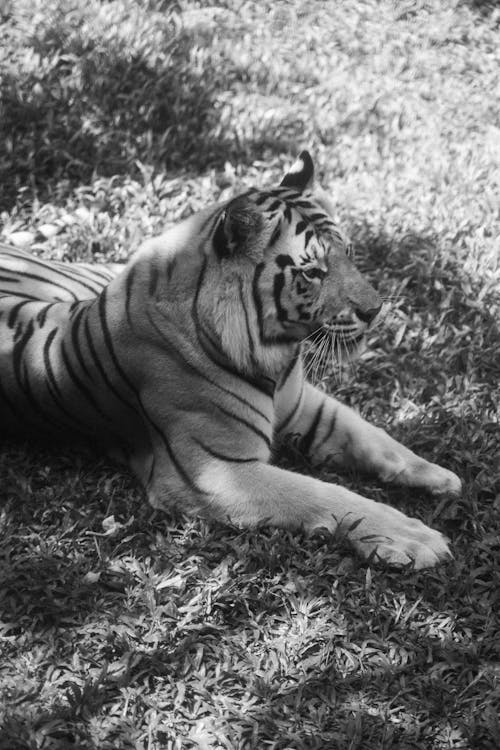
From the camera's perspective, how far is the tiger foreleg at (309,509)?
314cm

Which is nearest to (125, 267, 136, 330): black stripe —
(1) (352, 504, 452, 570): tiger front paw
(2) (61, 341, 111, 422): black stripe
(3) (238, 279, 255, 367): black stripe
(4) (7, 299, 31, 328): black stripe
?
(2) (61, 341, 111, 422): black stripe

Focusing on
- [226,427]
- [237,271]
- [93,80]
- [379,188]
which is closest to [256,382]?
[226,427]

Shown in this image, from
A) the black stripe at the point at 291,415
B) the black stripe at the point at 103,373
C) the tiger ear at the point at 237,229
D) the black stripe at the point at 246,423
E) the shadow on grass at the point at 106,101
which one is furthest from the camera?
the shadow on grass at the point at 106,101

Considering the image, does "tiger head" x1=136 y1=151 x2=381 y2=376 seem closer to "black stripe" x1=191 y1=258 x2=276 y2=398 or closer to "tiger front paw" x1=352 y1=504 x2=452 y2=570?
"black stripe" x1=191 y1=258 x2=276 y2=398

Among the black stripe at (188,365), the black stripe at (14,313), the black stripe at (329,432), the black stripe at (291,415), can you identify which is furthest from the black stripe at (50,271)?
the black stripe at (329,432)

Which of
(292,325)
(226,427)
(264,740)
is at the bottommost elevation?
(264,740)

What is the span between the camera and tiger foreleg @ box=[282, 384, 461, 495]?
3.48 metres

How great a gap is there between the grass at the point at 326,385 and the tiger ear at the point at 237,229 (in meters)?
0.89

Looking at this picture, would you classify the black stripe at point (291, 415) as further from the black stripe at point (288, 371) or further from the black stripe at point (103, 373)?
the black stripe at point (103, 373)

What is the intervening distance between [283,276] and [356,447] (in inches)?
29.4

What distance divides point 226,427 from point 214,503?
0.25 metres

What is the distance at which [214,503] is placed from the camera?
3.26 meters

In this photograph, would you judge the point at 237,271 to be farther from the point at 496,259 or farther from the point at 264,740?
the point at 496,259

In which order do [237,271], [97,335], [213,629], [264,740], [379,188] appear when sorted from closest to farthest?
1. [264,740]
2. [213,629]
3. [237,271]
4. [97,335]
5. [379,188]
